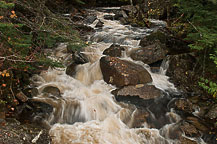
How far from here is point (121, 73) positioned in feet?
19.7

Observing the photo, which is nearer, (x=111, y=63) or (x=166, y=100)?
(x=166, y=100)

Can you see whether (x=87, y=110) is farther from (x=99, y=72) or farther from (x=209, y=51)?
(x=209, y=51)

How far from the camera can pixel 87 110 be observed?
539 centimetres

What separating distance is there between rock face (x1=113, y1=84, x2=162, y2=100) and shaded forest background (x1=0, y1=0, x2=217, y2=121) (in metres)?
1.60

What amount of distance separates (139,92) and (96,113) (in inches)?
66.4

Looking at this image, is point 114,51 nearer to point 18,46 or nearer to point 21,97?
point 21,97

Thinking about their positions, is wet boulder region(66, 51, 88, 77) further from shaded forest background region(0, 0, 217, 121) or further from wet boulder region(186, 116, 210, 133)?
wet boulder region(186, 116, 210, 133)

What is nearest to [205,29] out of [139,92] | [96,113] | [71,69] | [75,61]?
[139,92]

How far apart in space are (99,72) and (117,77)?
3.62 feet

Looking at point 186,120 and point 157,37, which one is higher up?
point 157,37

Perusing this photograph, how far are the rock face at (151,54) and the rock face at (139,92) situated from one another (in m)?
1.68

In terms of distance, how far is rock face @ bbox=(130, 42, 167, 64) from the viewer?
7183 mm

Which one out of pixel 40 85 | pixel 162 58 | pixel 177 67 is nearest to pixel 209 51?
pixel 177 67

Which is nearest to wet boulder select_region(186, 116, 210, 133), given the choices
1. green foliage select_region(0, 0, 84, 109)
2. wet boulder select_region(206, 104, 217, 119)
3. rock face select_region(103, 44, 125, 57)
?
wet boulder select_region(206, 104, 217, 119)
